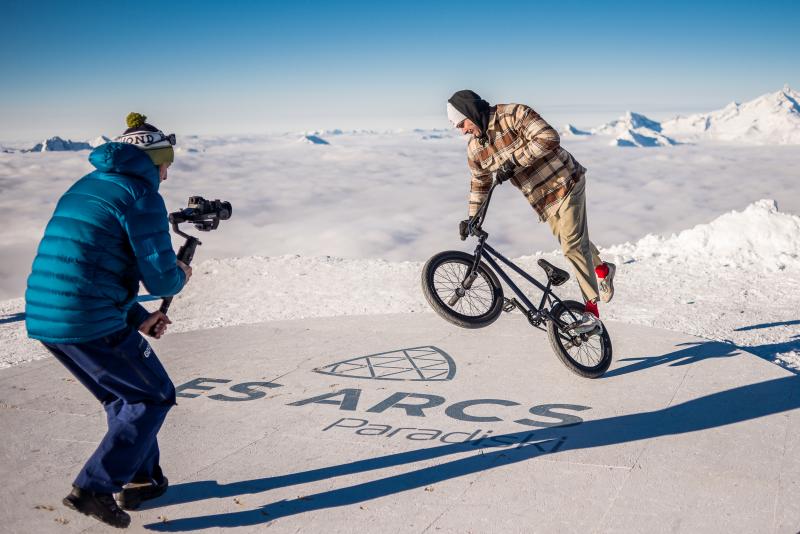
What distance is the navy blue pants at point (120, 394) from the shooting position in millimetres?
2930

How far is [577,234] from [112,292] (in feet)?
13.0

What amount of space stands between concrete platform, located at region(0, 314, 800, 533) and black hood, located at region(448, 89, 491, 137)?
89.3 inches

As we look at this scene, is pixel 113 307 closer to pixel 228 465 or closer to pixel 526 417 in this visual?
pixel 228 465

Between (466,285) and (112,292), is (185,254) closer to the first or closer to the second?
(112,292)

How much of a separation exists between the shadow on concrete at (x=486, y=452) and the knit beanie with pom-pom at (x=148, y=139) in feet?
6.18

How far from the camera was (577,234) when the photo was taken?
5492 millimetres

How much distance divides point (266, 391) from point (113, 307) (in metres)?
2.56

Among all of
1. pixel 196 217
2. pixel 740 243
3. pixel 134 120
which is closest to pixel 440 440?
pixel 196 217

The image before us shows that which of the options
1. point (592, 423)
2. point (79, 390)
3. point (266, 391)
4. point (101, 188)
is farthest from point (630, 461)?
point (79, 390)

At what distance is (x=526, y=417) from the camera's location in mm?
4621

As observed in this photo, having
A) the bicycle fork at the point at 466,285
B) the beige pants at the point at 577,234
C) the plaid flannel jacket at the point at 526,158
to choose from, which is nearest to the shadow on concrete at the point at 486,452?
the beige pants at the point at 577,234

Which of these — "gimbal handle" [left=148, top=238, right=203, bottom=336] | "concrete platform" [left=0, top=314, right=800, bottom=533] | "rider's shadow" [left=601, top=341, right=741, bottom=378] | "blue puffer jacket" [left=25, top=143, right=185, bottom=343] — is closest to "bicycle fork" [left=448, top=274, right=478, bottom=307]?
"concrete platform" [left=0, top=314, right=800, bottom=533]

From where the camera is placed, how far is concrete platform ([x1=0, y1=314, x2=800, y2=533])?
3223 mm

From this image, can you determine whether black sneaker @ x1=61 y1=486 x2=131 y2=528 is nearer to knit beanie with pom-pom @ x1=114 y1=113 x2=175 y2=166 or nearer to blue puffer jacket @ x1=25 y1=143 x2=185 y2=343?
blue puffer jacket @ x1=25 y1=143 x2=185 y2=343
